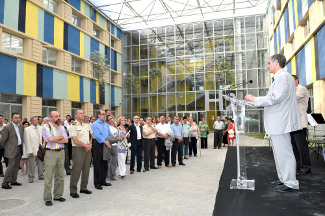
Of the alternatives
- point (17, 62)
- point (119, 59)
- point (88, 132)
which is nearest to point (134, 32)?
point (119, 59)

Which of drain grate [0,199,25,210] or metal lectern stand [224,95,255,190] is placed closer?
metal lectern stand [224,95,255,190]

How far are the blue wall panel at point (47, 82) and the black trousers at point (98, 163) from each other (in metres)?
12.8

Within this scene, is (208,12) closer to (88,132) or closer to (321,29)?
(321,29)

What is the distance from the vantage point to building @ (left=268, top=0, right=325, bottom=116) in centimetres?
1063

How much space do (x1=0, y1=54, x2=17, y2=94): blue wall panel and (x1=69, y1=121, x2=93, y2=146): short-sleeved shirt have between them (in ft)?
37.1

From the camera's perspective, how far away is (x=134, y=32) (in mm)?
29141

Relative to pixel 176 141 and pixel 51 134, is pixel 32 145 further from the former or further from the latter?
pixel 176 141

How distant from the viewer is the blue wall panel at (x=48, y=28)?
16.6 meters

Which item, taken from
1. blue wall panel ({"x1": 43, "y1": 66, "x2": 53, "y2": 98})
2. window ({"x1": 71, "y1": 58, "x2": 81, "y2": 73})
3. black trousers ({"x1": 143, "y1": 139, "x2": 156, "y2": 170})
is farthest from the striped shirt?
window ({"x1": 71, "y1": 58, "x2": 81, "y2": 73})

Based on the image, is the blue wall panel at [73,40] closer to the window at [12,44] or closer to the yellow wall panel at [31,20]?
the yellow wall panel at [31,20]

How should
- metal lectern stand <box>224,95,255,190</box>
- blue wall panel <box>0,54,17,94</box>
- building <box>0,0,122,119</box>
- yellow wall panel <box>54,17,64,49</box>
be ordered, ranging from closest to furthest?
metal lectern stand <box>224,95,255,190</box> < blue wall panel <box>0,54,17,94</box> < building <box>0,0,122,119</box> < yellow wall panel <box>54,17,64,49</box>

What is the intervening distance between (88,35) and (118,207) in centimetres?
2016

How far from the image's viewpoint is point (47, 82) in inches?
652

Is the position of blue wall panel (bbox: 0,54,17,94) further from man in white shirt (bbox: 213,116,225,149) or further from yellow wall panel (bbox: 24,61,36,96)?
man in white shirt (bbox: 213,116,225,149)
